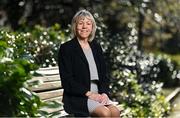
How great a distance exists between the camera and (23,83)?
4.43 m

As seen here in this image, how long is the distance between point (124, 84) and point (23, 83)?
7.62m

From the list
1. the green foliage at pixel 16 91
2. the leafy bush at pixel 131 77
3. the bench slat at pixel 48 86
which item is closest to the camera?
the green foliage at pixel 16 91

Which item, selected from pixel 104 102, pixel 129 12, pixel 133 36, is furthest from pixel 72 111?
pixel 129 12

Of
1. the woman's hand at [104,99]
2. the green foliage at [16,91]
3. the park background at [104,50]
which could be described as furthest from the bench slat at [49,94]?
the green foliage at [16,91]

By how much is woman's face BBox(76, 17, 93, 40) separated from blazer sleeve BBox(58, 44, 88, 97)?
26cm

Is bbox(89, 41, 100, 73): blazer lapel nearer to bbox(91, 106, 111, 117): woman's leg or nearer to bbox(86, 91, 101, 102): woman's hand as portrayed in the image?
bbox(86, 91, 101, 102): woman's hand

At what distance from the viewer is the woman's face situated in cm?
550

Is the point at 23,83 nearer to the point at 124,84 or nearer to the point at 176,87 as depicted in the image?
the point at 124,84

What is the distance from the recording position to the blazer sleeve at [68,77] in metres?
5.39

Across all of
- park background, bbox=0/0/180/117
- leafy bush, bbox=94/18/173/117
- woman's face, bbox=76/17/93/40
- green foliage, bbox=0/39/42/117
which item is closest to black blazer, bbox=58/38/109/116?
woman's face, bbox=76/17/93/40

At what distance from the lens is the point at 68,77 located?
538 centimetres

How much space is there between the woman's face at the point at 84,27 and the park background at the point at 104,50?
0.60 metres

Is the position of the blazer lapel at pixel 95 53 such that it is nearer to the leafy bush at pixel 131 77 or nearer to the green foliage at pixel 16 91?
the green foliage at pixel 16 91

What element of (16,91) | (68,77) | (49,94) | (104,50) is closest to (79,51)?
(68,77)
